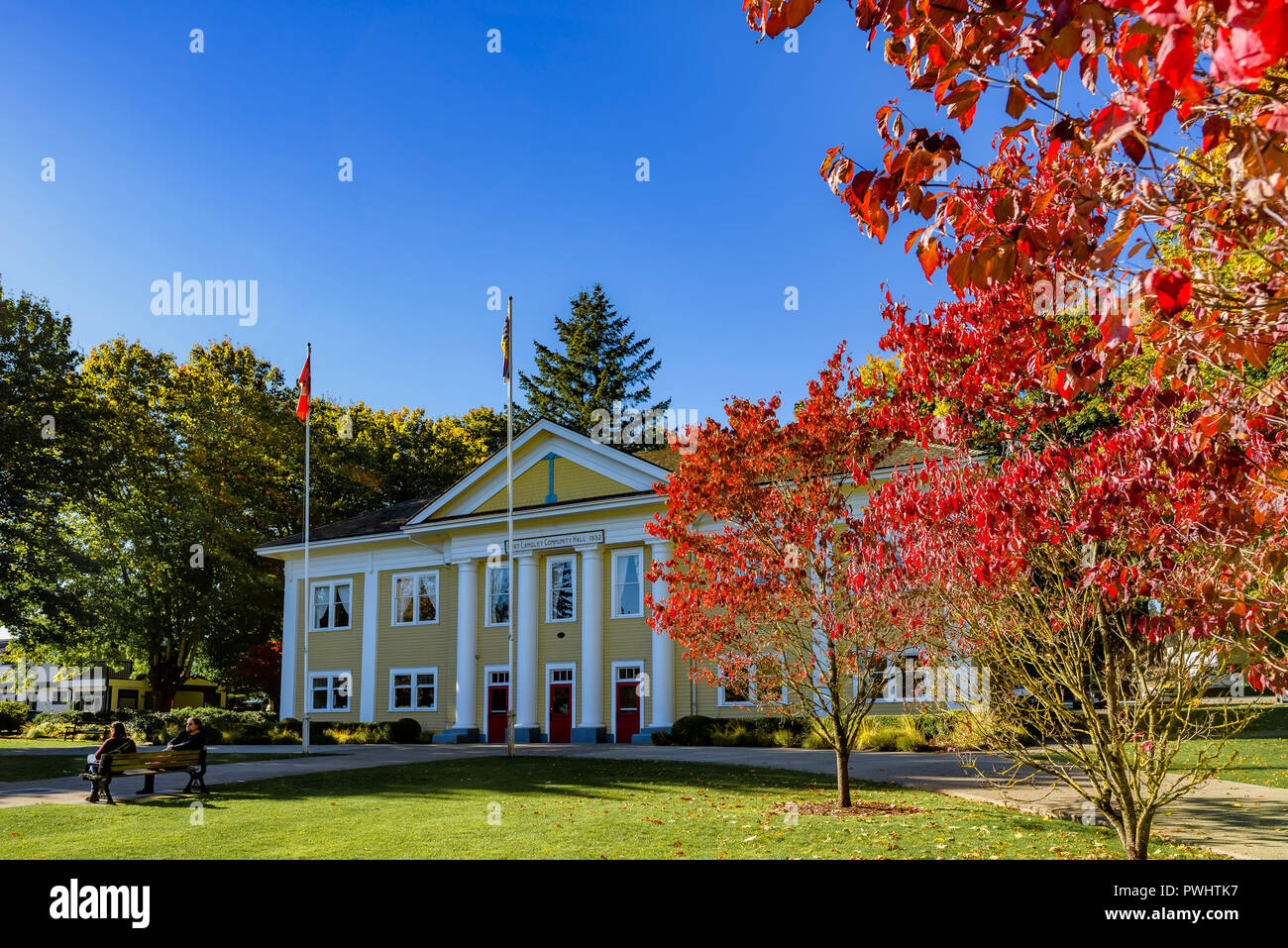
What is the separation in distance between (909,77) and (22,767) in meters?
25.2

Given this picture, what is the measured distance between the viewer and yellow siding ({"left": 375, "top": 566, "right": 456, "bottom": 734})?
36062 millimetres

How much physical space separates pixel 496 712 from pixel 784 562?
2252 centimetres

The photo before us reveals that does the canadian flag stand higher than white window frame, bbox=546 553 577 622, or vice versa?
the canadian flag

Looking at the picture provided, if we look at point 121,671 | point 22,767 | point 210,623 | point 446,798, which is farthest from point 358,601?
point 121,671

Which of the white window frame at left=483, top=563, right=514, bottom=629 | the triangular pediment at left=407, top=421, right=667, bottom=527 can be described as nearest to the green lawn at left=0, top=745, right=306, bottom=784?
the white window frame at left=483, top=563, right=514, bottom=629

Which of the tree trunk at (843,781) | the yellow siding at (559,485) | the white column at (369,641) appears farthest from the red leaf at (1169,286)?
the white column at (369,641)

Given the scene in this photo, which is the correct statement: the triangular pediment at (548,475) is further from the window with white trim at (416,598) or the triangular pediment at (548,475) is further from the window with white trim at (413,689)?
the window with white trim at (413,689)

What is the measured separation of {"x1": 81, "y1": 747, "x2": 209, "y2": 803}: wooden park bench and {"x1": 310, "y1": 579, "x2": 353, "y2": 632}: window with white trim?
2254 cm

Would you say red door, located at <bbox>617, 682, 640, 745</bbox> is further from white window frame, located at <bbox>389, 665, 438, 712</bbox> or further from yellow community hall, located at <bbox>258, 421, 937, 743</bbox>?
white window frame, located at <bbox>389, 665, 438, 712</bbox>

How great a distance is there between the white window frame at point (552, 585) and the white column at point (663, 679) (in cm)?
361

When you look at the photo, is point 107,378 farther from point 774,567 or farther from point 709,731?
point 774,567

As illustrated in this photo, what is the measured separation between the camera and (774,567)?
1474cm

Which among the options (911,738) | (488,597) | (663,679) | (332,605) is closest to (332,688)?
(332,605)
